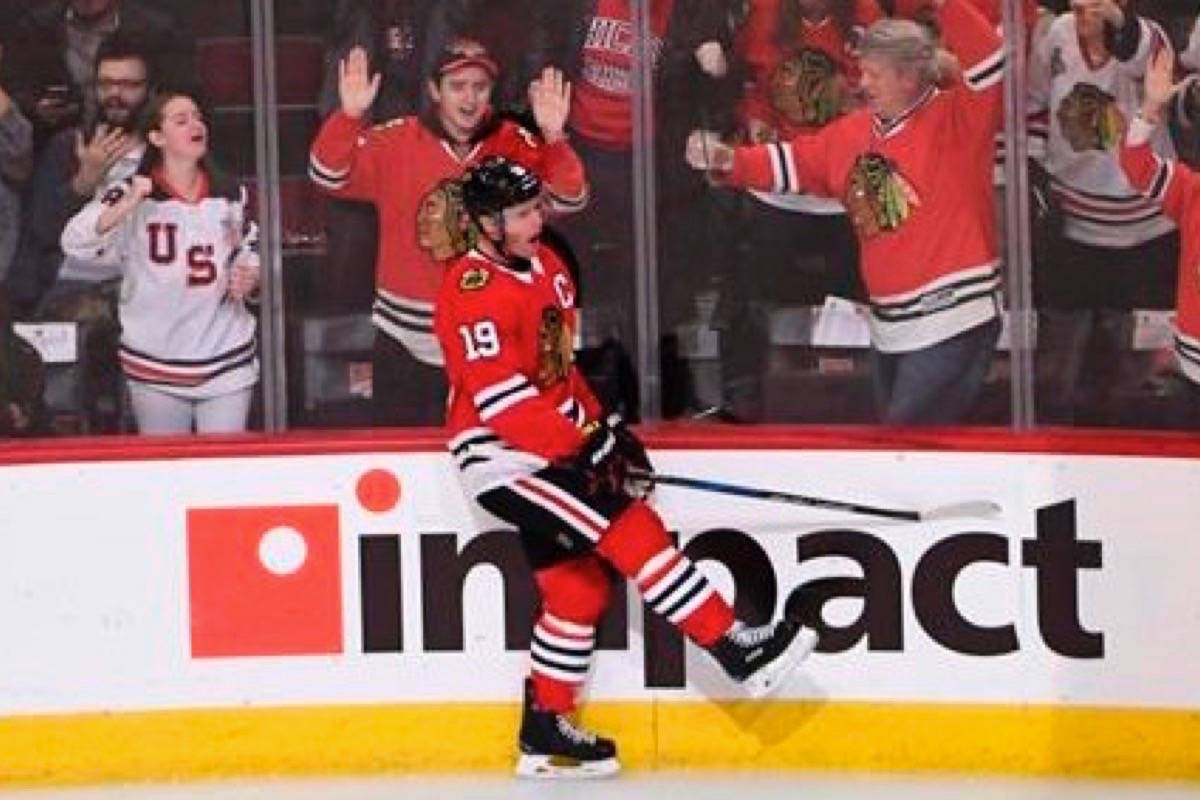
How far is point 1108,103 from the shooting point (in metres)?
5.49

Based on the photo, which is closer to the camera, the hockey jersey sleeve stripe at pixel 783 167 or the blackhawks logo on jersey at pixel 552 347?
the blackhawks logo on jersey at pixel 552 347

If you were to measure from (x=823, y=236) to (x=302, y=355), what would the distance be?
972 mm

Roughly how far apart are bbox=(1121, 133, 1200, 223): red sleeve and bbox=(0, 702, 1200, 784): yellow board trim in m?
0.97

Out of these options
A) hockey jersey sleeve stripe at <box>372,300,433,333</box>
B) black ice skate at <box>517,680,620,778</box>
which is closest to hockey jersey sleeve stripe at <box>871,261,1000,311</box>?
hockey jersey sleeve stripe at <box>372,300,433,333</box>

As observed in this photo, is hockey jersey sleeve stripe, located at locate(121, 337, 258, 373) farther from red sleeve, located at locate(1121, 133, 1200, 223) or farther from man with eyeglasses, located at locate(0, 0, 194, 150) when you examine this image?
red sleeve, located at locate(1121, 133, 1200, 223)

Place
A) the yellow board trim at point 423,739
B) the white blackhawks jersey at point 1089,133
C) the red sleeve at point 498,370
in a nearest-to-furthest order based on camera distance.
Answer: the red sleeve at point 498,370
the white blackhawks jersey at point 1089,133
the yellow board trim at point 423,739

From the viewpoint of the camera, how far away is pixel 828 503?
5.56 meters

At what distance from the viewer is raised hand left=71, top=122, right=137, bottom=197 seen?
5695mm

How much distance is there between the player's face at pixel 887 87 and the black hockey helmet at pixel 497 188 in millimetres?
636

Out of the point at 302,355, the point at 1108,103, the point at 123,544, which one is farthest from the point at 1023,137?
the point at 123,544

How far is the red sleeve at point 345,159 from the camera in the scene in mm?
5711

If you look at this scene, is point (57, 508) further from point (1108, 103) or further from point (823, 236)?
point (1108, 103)

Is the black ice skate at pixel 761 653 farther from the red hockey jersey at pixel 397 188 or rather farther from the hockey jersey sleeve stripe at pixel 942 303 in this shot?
the red hockey jersey at pixel 397 188

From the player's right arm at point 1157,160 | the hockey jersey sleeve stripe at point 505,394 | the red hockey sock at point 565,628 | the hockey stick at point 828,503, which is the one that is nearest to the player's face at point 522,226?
the hockey jersey sleeve stripe at point 505,394
